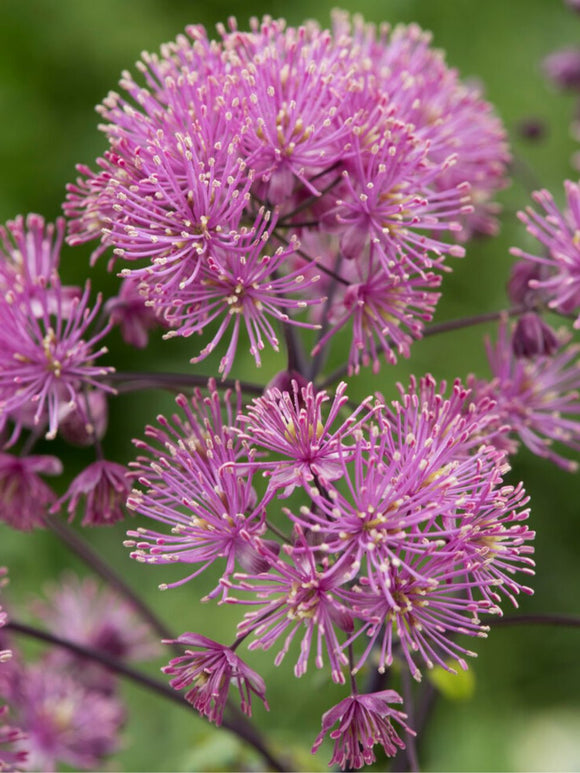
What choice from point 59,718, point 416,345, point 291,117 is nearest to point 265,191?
point 291,117

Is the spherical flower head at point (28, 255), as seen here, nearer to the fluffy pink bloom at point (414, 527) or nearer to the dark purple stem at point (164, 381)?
the dark purple stem at point (164, 381)

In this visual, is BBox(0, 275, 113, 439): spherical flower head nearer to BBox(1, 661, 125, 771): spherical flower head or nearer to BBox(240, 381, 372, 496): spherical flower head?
BBox(240, 381, 372, 496): spherical flower head

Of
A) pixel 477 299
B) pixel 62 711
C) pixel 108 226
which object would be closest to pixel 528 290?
pixel 108 226

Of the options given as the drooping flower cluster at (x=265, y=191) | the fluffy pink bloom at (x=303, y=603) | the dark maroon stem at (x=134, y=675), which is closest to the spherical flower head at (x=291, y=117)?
the drooping flower cluster at (x=265, y=191)

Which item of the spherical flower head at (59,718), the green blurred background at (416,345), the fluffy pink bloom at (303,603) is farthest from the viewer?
the green blurred background at (416,345)

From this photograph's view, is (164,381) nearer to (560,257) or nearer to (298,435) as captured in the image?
(298,435)

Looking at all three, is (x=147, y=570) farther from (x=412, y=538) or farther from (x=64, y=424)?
(x=412, y=538)
